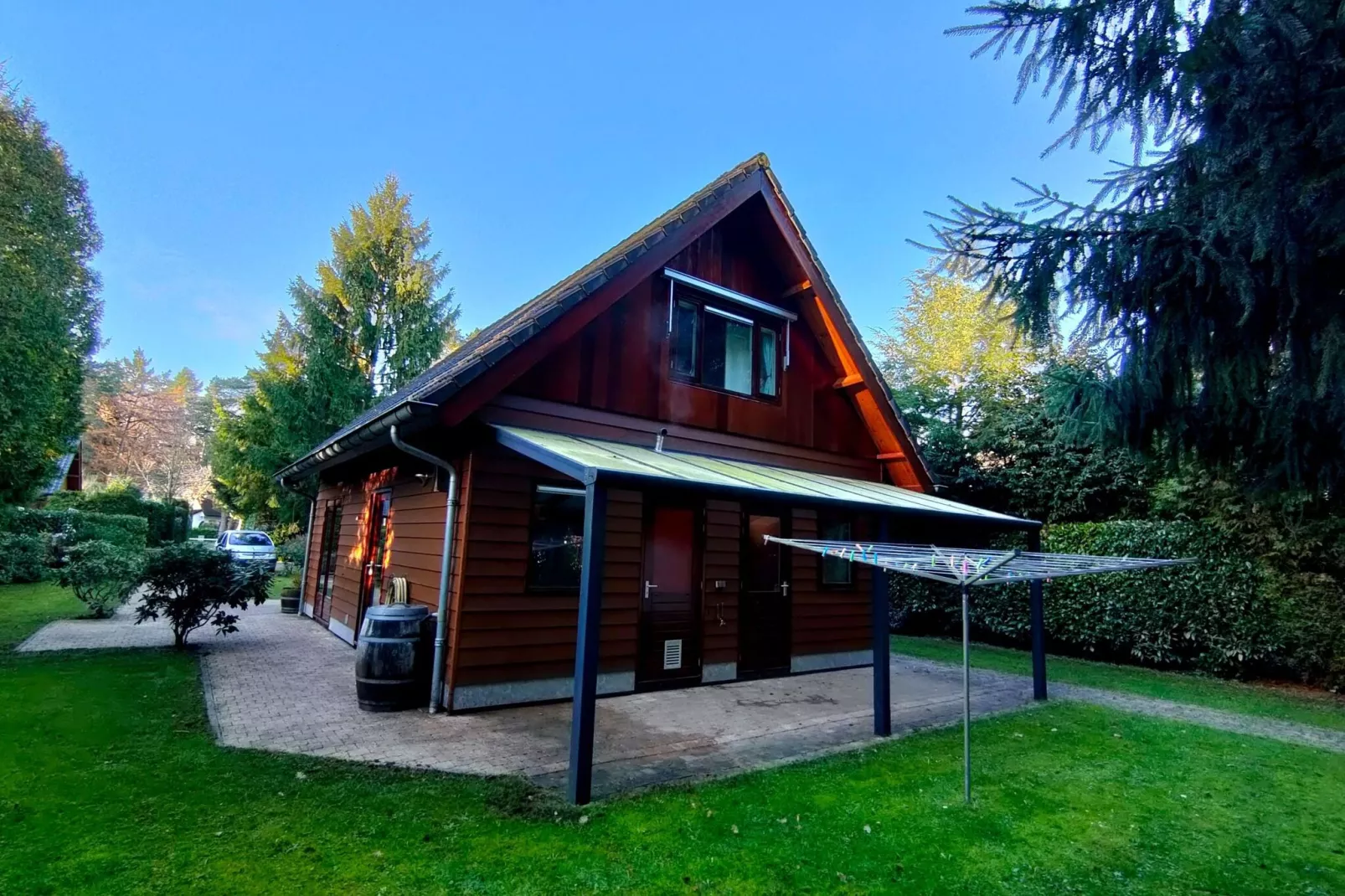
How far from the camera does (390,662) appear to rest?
5.74 metres

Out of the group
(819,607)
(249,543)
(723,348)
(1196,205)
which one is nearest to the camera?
(1196,205)

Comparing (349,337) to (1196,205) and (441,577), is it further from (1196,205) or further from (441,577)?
(1196,205)

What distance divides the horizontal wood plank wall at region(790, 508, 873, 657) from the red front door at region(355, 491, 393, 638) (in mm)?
5361

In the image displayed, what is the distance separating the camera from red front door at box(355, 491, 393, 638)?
8.19 metres

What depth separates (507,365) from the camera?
578cm

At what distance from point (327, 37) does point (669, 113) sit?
19.7 ft

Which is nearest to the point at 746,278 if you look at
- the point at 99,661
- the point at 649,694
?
the point at 649,694

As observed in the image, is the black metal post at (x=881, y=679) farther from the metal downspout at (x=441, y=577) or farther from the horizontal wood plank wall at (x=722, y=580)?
the metal downspout at (x=441, y=577)

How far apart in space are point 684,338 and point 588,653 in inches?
186

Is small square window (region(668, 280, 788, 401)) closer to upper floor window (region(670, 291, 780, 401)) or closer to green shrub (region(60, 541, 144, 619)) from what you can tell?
upper floor window (region(670, 291, 780, 401))

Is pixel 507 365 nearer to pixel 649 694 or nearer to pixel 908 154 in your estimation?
pixel 649 694

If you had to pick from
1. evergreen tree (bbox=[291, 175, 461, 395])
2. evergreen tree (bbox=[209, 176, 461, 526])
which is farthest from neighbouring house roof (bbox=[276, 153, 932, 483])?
evergreen tree (bbox=[291, 175, 461, 395])

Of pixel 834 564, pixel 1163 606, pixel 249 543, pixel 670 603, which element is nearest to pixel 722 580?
pixel 670 603

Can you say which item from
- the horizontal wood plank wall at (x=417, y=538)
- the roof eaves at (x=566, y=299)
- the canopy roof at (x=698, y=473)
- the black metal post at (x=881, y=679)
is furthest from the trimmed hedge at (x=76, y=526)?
the black metal post at (x=881, y=679)
